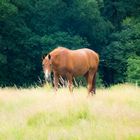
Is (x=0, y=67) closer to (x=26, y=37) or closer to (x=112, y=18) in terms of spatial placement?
(x=26, y=37)

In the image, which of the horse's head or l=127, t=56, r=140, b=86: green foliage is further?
l=127, t=56, r=140, b=86: green foliage

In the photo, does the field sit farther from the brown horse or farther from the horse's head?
the brown horse

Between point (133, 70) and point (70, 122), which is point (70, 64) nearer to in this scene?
point (70, 122)

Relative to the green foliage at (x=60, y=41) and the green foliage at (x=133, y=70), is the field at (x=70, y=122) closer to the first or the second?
the green foliage at (x=133, y=70)

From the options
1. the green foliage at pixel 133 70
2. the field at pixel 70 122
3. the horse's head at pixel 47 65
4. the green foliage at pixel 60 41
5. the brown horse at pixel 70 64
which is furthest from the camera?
the green foliage at pixel 60 41

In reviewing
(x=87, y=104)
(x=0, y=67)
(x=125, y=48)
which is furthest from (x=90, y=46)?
(x=87, y=104)

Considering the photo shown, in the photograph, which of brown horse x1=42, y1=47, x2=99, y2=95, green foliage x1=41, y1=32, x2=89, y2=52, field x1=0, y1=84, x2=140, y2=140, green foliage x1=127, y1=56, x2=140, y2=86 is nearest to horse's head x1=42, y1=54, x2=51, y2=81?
brown horse x1=42, y1=47, x2=99, y2=95

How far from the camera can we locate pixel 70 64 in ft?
52.0

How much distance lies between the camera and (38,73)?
38969mm

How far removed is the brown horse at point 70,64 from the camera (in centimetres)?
1513

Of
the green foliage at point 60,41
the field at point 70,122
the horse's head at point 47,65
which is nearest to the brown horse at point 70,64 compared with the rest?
the horse's head at point 47,65

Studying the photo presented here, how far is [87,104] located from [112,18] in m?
36.4

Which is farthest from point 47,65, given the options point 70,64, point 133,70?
point 133,70

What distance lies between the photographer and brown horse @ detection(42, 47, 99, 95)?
1513 centimetres
